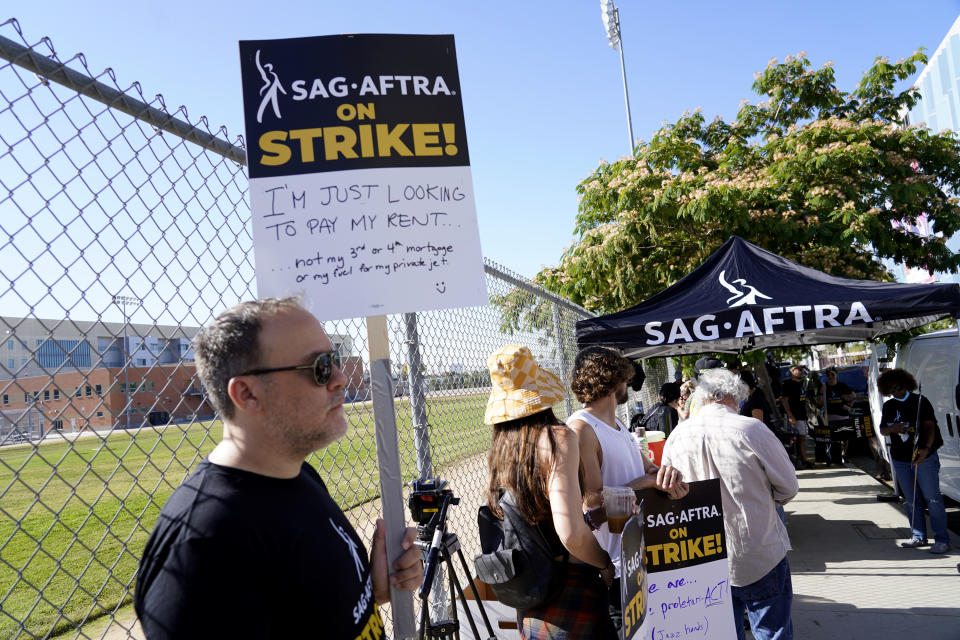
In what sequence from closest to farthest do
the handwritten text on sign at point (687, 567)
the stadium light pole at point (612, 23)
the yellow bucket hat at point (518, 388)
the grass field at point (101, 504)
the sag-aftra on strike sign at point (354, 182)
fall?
the grass field at point (101, 504) < the sag-aftra on strike sign at point (354, 182) < the yellow bucket hat at point (518, 388) < the handwritten text on sign at point (687, 567) < the stadium light pole at point (612, 23)

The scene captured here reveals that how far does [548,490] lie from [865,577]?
472cm

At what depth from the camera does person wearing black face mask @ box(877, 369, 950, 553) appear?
638cm

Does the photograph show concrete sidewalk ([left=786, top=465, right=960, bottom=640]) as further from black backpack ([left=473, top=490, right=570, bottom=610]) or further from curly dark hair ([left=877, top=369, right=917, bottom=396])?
black backpack ([left=473, top=490, right=570, bottom=610])

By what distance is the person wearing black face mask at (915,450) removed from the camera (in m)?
6.38

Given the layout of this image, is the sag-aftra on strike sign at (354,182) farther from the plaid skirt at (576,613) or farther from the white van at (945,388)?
the white van at (945,388)

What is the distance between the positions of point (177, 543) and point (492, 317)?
4.42 meters

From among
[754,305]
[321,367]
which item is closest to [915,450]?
[754,305]

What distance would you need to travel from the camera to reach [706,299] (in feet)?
18.9

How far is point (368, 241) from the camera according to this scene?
1.94 m

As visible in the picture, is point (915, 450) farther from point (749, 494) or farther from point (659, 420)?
point (749, 494)

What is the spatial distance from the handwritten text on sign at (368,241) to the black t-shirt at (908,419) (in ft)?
21.2

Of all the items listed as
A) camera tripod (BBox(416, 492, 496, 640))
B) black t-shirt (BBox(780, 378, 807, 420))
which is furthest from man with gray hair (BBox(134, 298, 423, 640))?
black t-shirt (BBox(780, 378, 807, 420))

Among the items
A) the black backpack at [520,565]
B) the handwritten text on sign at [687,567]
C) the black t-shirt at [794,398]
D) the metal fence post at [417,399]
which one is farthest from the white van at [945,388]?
the metal fence post at [417,399]

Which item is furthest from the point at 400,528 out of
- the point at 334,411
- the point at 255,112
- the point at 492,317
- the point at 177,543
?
the point at 492,317
